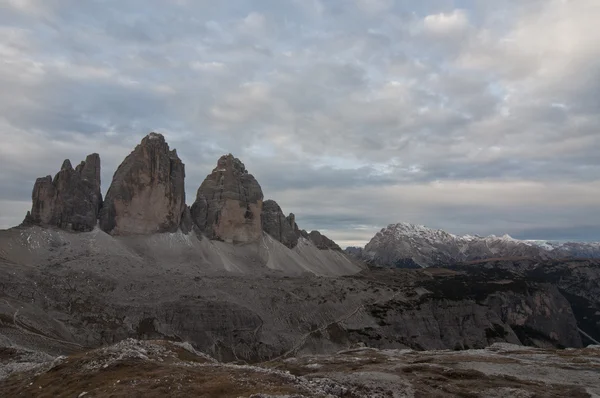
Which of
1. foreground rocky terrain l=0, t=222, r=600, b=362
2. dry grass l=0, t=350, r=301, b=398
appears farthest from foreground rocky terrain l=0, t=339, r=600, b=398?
foreground rocky terrain l=0, t=222, r=600, b=362

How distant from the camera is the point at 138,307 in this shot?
14112 centimetres

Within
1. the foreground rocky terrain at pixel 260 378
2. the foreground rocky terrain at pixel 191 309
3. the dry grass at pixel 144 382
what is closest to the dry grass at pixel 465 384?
the foreground rocky terrain at pixel 260 378

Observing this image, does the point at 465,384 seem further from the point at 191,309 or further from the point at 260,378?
the point at 191,309

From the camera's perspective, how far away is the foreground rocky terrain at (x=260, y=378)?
3594cm

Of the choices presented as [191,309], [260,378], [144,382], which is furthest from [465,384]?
[191,309]

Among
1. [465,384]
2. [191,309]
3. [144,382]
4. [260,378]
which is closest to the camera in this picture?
[144,382]

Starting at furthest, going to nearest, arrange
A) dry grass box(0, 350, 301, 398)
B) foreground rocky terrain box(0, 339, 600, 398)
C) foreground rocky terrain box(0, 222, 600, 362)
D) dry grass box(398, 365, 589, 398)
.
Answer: foreground rocky terrain box(0, 222, 600, 362), dry grass box(398, 365, 589, 398), foreground rocky terrain box(0, 339, 600, 398), dry grass box(0, 350, 301, 398)

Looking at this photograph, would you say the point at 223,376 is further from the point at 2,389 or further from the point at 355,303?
the point at 355,303

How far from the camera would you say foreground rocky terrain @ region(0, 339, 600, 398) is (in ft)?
118

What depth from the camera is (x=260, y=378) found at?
39500 millimetres

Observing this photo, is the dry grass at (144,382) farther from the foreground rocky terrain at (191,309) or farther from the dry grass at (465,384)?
the foreground rocky terrain at (191,309)

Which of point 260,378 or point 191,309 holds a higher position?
point 260,378

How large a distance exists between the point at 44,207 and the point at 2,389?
17338 cm

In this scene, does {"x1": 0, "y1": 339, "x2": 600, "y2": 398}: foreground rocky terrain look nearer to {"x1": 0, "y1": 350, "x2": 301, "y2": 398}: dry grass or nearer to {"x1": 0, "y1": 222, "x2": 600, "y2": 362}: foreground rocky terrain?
{"x1": 0, "y1": 350, "x2": 301, "y2": 398}: dry grass
